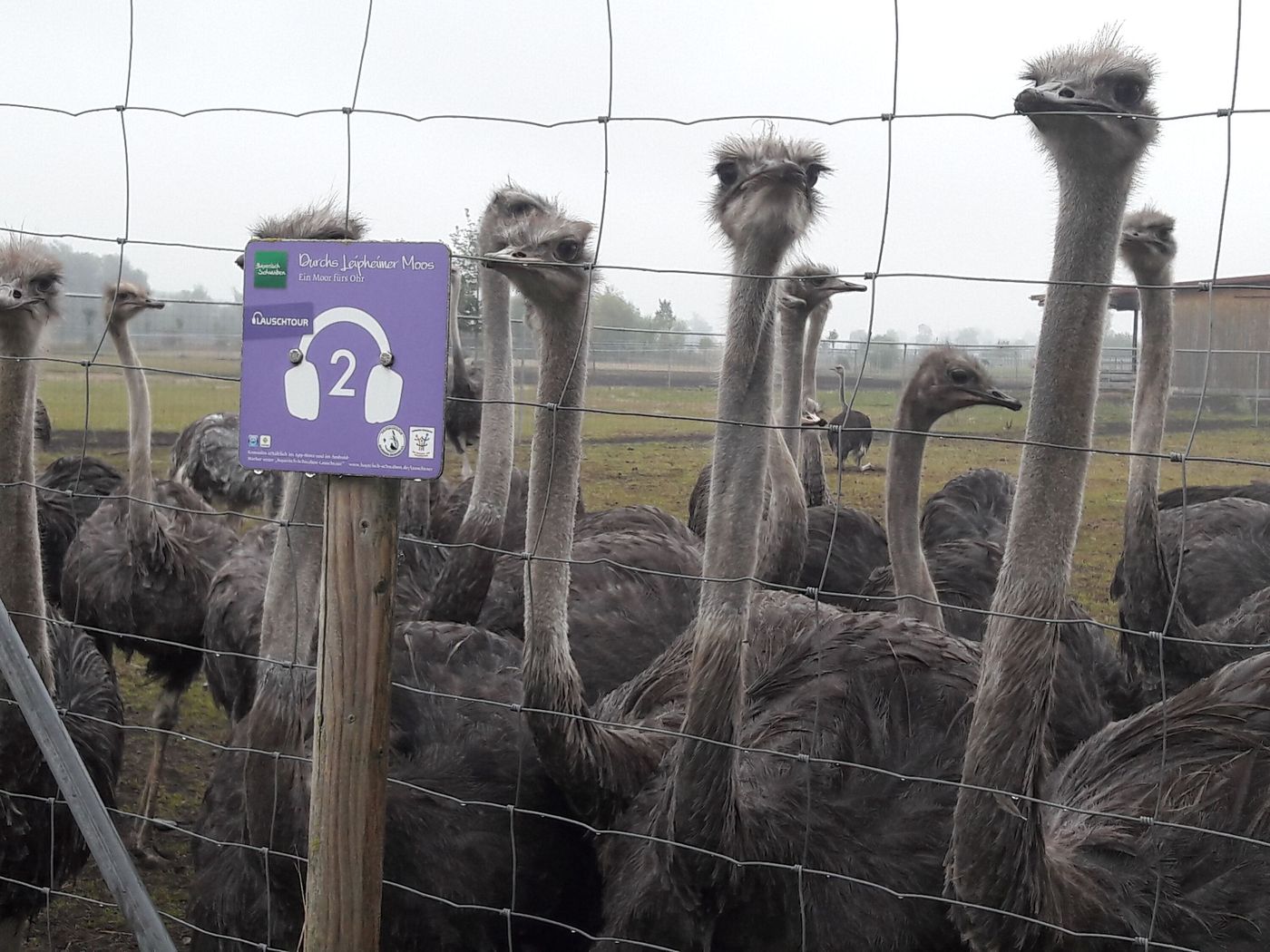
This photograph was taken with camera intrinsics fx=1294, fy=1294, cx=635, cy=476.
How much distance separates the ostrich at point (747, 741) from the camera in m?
2.63

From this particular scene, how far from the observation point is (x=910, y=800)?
2.90 meters

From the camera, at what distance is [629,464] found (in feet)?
36.9

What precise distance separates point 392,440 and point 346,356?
0.49 feet

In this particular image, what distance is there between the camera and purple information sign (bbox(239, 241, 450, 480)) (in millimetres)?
1968

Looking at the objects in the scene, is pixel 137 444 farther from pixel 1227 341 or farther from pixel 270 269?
pixel 1227 341

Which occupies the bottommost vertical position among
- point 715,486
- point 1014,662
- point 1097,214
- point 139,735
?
point 139,735

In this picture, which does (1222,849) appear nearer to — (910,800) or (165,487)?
(910,800)

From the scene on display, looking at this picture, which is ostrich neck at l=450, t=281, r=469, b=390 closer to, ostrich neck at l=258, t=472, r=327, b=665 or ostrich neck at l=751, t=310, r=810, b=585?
ostrich neck at l=751, t=310, r=810, b=585

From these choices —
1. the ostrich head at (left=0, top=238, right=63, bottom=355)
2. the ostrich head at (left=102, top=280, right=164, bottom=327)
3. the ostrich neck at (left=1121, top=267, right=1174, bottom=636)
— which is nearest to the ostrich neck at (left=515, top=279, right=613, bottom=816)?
the ostrich head at (left=0, top=238, right=63, bottom=355)

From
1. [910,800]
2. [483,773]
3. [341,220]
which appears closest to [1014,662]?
[910,800]

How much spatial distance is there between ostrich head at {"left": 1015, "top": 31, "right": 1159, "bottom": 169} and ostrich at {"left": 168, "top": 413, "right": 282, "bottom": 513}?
23.1 feet

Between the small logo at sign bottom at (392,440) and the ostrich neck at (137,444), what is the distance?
3.47 m

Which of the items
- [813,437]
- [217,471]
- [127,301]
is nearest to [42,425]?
[217,471]

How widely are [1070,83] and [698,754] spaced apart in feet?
4.89
